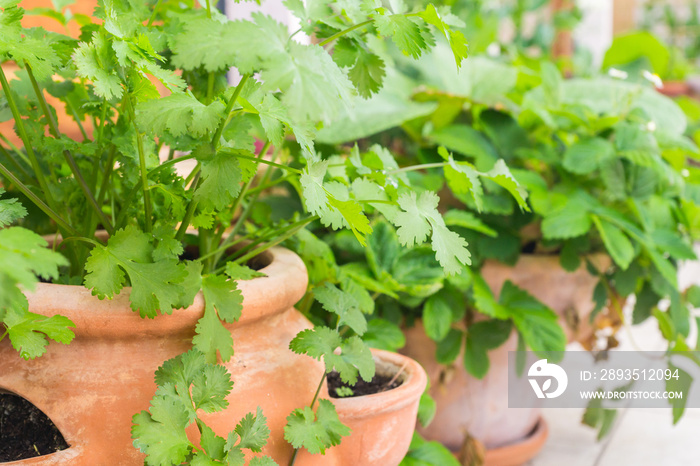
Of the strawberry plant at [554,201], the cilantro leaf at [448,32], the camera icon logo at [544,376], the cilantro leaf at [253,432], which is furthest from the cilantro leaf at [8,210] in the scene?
the camera icon logo at [544,376]

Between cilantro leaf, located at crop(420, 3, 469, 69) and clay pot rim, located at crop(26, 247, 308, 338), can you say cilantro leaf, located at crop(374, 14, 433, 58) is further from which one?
clay pot rim, located at crop(26, 247, 308, 338)

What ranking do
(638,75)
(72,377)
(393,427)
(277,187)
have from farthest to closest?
(638,75)
(277,187)
(393,427)
(72,377)

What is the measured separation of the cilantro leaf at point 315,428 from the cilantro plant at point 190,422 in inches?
1.4

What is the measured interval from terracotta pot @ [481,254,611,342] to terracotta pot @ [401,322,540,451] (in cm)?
11

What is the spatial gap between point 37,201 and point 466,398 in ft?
3.01

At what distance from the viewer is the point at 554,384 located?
1129mm

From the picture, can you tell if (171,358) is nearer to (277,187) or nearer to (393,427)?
(393,427)

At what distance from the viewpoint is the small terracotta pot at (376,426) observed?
61cm

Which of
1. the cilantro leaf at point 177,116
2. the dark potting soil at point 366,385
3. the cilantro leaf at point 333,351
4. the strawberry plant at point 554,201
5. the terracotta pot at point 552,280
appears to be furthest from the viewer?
the terracotta pot at point 552,280

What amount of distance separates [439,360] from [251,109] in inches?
29.5

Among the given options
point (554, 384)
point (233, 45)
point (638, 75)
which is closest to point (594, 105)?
point (638, 75)

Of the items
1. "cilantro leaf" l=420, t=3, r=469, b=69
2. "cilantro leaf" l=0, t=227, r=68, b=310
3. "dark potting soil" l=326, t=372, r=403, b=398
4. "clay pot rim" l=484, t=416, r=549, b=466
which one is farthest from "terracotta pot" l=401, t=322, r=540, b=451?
"cilantro leaf" l=0, t=227, r=68, b=310

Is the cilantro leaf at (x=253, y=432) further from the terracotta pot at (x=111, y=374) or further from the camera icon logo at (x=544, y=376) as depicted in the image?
the camera icon logo at (x=544, y=376)

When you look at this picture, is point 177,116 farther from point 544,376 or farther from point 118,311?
point 544,376
